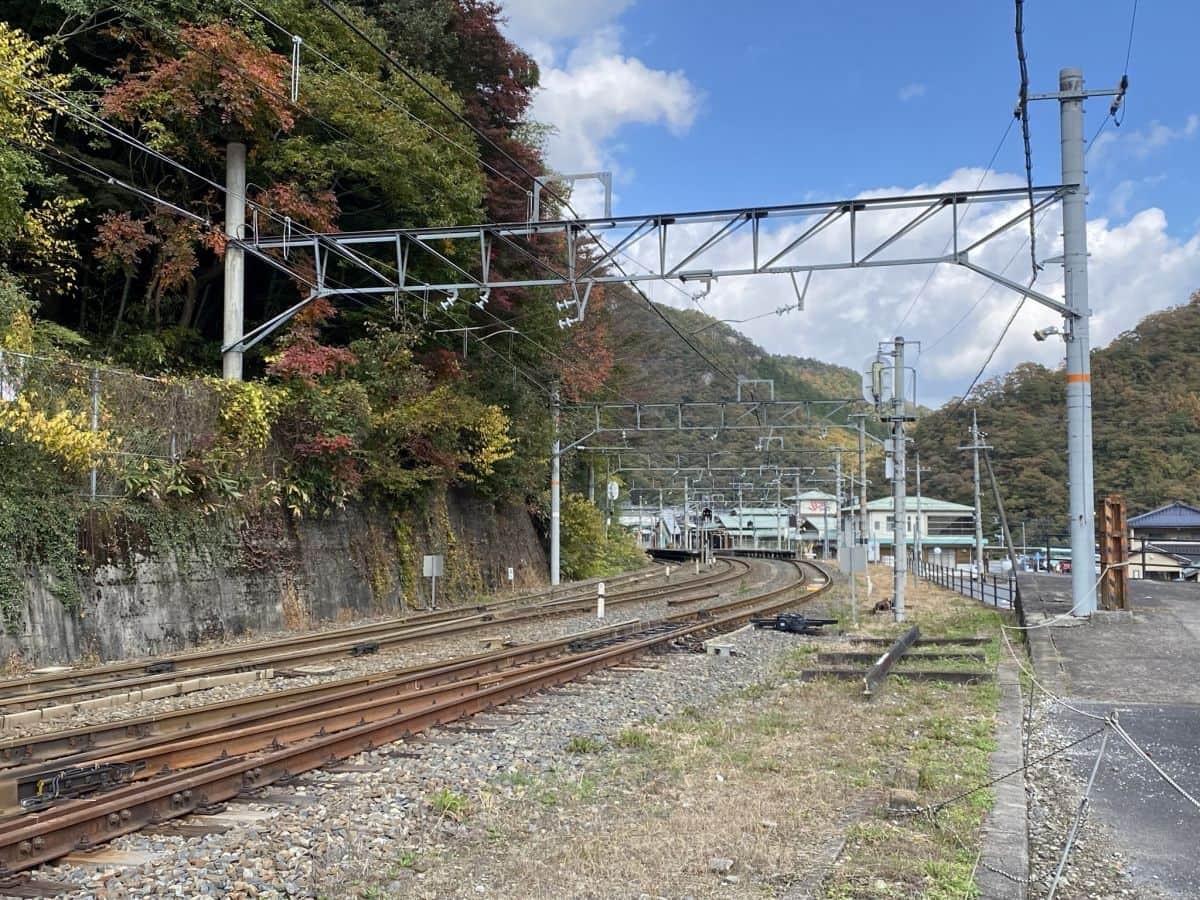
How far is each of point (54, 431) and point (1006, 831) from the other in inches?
512

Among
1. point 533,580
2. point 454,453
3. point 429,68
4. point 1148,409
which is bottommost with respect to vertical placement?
point 533,580

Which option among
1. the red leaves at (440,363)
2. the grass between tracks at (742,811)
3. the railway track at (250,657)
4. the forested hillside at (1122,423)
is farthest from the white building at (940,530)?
the grass between tracks at (742,811)

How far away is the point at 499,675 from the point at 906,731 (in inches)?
203

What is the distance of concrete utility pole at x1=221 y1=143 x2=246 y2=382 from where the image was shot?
65.6 feet

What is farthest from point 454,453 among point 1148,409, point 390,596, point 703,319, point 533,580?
point 703,319

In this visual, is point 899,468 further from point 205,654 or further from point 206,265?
point 206,265

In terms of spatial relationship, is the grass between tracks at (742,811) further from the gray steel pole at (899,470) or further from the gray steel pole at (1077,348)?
the gray steel pole at (899,470)

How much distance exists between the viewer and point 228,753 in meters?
8.34

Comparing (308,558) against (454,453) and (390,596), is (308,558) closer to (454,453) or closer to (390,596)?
(390,596)

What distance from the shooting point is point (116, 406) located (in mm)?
16625

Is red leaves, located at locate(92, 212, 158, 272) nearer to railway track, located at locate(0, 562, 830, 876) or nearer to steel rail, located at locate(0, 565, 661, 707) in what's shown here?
steel rail, located at locate(0, 565, 661, 707)

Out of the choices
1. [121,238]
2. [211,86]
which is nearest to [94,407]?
[121,238]

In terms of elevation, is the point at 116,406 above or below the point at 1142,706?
above

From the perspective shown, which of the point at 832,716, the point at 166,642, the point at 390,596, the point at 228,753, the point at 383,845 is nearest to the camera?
the point at 383,845
